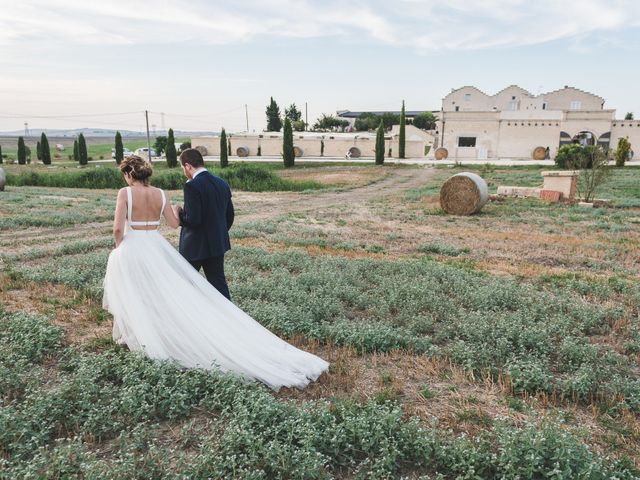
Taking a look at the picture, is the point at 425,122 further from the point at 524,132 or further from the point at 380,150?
the point at 380,150

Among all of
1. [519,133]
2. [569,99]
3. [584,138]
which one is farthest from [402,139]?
[569,99]

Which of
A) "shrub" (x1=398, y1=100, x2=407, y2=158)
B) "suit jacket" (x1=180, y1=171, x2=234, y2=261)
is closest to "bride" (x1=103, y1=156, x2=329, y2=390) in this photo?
"suit jacket" (x1=180, y1=171, x2=234, y2=261)

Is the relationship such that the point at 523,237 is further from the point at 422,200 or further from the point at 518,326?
the point at 422,200

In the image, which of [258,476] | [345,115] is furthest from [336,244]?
[345,115]

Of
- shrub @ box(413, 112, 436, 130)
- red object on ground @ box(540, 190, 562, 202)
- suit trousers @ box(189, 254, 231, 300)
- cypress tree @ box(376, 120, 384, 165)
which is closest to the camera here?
suit trousers @ box(189, 254, 231, 300)

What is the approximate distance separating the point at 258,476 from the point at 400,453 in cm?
110

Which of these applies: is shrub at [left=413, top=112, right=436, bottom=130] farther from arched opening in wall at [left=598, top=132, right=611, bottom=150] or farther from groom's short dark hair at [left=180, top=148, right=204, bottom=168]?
groom's short dark hair at [left=180, top=148, right=204, bottom=168]

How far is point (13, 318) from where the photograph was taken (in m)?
6.30

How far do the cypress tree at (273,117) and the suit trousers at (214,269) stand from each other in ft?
268

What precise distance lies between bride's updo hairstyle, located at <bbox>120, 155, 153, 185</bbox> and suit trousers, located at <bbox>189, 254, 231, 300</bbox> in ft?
4.11

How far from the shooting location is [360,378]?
5199 millimetres

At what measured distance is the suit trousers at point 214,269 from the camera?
5973 mm

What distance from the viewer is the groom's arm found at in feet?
18.3

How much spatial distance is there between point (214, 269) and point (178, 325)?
3.47 feet
